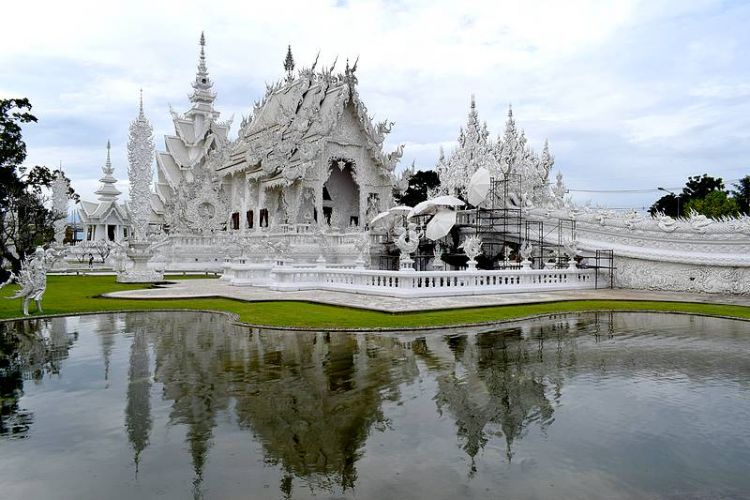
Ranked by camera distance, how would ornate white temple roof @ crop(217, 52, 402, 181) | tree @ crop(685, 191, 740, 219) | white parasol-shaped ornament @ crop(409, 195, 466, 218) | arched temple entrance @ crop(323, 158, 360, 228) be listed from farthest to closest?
tree @ crop(685, 191, 740, 219) → arched temple entrance @ crop(323, 158, 360, 228) → ornate white temple roof @ crop(217, 52, 402, 181) → white parasol-shaped ornament @ crop(409, 195, 466, 218)

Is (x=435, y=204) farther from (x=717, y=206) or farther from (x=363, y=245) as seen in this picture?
(x=717, y=206)

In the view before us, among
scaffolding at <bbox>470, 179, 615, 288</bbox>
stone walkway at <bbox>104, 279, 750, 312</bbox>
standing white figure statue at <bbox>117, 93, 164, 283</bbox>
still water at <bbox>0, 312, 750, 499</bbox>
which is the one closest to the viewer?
still water at <bbox>0, 312, 750, 499</bbox>

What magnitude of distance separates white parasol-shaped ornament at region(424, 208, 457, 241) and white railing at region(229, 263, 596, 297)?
503cm

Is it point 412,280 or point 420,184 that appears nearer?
point 412,280

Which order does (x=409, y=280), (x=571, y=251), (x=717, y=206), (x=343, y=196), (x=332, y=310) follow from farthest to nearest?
(x=717, y=206) < (x=343, y=196) < (x=571, y=251) < (x=409, y=280) < (x=332, y=310)

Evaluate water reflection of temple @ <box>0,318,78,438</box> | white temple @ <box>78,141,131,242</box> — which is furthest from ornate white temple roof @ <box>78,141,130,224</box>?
water reflection of temple @ <box>0,318,78,438</box>

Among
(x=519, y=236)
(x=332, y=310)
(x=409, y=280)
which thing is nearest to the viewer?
(x=332, y=310)

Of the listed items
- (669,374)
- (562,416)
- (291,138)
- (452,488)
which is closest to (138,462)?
(452,488)

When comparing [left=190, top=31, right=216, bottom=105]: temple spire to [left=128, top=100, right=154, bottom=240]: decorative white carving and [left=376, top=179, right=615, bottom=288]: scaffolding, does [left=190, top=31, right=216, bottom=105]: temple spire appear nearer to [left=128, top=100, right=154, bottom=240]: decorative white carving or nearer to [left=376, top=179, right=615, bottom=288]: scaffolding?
[left=128, top=100, right=154, bottom=240]: decorative white carving

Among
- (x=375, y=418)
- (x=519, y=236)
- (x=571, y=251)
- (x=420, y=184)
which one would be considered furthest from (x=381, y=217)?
(x=420, y=184)

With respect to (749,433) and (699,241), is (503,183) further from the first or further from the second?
(749,433)

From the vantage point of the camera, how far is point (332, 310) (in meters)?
12.6

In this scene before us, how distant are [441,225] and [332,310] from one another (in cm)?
1116

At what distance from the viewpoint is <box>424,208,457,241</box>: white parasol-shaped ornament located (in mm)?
22766
